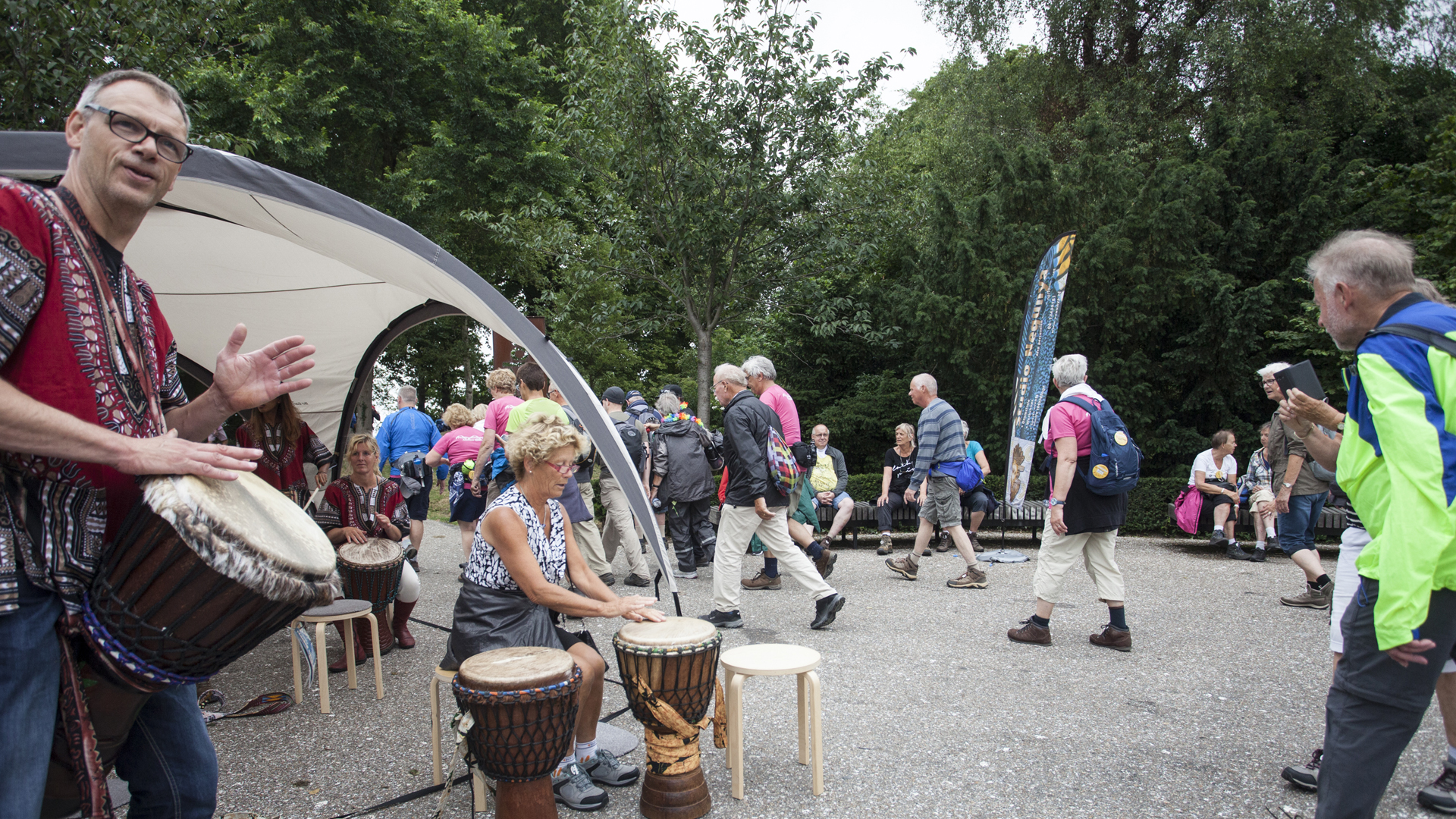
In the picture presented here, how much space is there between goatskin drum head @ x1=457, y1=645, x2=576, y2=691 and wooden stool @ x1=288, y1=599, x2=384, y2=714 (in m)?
1.58

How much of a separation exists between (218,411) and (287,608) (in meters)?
0.52

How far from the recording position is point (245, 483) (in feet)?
6.02

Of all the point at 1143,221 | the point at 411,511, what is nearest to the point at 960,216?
the point at 1143,221

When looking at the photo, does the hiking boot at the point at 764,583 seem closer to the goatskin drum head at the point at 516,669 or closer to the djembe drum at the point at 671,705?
the djembe drum at the point at 671,705

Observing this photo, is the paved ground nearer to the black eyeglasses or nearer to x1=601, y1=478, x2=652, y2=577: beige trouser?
x1=601, y1=478, x2=652, y2=577: beige trouser

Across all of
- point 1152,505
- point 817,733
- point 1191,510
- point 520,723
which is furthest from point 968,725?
point 1152,505

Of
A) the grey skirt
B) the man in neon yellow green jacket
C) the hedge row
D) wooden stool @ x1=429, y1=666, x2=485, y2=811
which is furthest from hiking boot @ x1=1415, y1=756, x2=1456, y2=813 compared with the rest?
the hedge row

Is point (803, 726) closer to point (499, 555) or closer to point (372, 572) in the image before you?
point (499, 555)

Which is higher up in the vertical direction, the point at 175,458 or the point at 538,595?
the point at 175,458

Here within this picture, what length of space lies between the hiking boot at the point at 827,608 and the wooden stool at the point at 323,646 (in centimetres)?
276

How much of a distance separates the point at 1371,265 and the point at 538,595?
291 centimetres

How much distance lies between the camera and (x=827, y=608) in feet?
18.4

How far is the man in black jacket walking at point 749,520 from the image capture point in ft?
18.4

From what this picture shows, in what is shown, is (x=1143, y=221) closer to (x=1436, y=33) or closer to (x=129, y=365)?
(x=1436, y=33)
